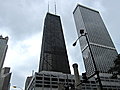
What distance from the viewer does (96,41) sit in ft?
511

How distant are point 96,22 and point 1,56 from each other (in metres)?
137

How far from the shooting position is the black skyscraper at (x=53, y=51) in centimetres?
14376

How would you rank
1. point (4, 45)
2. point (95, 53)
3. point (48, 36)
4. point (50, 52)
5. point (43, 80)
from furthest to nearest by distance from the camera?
point (4, 45), point (48, 36), point (50, 52), point (95, 53), point (43, 80)

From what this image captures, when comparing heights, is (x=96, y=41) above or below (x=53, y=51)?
above

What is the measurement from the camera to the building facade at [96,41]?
5640 inches

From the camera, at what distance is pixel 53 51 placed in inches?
6171

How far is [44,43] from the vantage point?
515 feet

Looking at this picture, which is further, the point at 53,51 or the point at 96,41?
the point at 53,51

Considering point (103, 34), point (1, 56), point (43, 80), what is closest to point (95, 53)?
point (103, 34)

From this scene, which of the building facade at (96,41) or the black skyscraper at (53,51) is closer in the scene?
the building facade at (96,41)

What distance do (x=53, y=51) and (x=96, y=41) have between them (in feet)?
166

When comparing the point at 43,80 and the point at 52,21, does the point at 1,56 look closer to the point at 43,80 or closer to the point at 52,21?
the point at 52,21

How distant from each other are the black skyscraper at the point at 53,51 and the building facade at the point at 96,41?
24353 millimetres

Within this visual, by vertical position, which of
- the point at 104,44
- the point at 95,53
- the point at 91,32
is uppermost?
the point at 91,32
